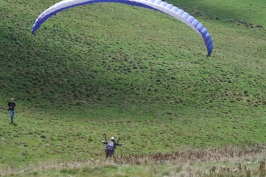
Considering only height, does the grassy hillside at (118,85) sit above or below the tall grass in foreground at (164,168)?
above

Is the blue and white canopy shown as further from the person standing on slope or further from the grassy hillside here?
the grassy hillside

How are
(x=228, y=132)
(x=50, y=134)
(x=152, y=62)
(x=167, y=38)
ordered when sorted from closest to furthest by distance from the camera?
1. (x=50, y=134)
2. (x=228, y=132)
3. (x=152, y=62)
4. (x=167, y=38)

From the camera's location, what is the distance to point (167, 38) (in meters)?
51.6

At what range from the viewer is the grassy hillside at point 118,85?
2488 centimetres

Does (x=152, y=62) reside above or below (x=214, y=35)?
below

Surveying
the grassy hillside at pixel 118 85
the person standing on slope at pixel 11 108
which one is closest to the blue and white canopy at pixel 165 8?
the person standing on slope at pixel 11 108

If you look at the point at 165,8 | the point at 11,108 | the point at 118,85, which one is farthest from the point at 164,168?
the point at 118,85

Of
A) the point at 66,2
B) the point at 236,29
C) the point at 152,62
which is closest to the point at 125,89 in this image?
the point at 152,62

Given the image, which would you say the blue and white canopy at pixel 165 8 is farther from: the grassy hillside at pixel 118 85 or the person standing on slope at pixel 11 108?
the grassy hillside at pixel 118 85

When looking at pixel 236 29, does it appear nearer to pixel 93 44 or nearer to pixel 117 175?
pixel 93 44

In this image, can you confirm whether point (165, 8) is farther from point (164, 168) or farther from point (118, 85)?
point (118, 85)

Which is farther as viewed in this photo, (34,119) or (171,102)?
(171,102)

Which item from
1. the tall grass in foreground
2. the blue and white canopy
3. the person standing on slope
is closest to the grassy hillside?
the person standing on slope

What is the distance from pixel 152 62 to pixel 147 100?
360 inches
